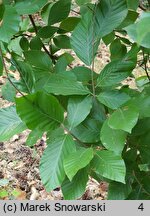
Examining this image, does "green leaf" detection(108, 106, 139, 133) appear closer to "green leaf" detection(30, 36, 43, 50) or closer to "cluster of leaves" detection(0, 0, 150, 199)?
"cluster of leaves" detection(0, 0, 150, 199)

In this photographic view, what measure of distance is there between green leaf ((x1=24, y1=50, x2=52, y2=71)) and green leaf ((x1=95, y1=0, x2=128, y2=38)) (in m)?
0.20

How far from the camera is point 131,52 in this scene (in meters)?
0.92

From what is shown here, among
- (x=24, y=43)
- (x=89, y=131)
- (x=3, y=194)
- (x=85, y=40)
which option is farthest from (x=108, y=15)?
(x=3, y=194)

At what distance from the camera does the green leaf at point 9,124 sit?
903mm

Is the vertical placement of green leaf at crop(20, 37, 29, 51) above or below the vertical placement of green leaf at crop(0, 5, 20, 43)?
below

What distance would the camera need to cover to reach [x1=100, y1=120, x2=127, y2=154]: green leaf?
2.68 ft

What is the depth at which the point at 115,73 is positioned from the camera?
3.08 feet

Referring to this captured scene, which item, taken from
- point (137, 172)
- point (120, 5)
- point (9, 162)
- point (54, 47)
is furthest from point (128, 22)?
point (9, 162)

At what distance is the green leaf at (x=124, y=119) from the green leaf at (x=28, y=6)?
0.34 meters

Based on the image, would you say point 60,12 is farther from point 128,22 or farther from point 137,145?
point 137,145

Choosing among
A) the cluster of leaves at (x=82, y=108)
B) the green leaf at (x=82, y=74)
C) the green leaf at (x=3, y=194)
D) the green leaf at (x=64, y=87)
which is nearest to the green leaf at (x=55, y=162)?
the cluster of leaves at (x=82, y=108)

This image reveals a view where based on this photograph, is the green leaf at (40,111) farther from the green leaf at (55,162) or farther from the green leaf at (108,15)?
the green leaf at (108,15)

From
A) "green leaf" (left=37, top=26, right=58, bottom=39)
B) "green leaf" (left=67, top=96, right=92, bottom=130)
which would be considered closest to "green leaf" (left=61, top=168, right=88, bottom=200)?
"green leaf" (left=67, top=96, right=92, bottom=130)

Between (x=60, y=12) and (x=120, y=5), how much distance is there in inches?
10.0
